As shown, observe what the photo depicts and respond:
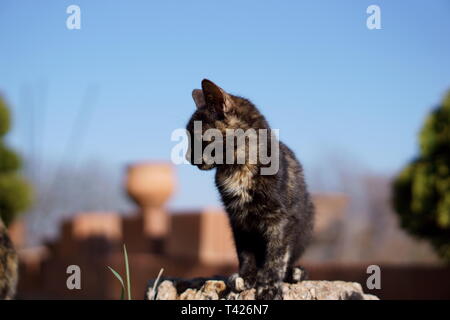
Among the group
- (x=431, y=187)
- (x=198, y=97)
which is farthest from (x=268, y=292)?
(x=431, y=187)

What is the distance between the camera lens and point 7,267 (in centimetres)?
395

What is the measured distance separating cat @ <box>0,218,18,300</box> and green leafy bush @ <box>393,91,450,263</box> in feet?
21.6

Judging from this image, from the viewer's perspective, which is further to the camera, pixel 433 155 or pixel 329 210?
pixel 329 210

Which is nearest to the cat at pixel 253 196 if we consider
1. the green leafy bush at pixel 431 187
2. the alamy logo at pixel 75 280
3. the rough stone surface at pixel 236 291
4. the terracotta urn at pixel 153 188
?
the rough stone surface at pixel 236 291

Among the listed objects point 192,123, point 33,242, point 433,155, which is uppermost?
point 192,123

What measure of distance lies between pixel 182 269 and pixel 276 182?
842cm

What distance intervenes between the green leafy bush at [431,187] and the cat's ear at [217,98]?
614 cm

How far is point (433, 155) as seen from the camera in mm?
8727

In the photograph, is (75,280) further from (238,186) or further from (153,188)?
(153,188)

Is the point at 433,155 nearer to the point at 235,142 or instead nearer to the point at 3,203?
the point at 235,142

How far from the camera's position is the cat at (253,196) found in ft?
10.2

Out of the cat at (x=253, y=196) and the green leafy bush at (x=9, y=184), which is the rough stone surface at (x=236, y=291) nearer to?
the cat at (x=253, y=196)

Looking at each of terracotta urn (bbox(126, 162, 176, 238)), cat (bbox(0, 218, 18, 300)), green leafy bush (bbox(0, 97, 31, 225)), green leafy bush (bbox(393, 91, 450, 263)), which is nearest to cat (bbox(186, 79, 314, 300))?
cat (bbox(0, 218, 18, 300))
